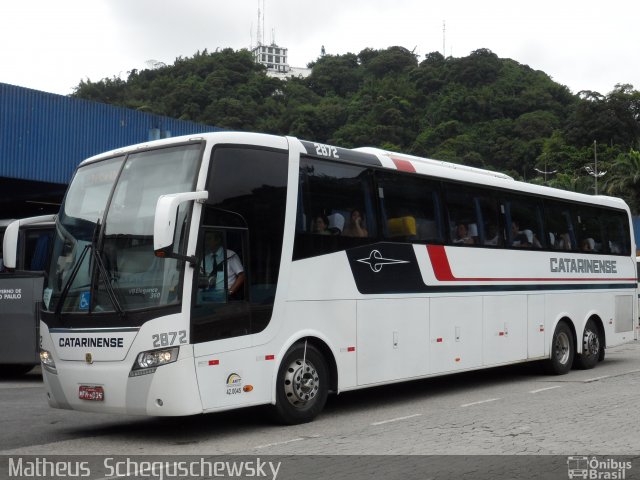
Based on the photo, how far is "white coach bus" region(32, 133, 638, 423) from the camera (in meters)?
8.50

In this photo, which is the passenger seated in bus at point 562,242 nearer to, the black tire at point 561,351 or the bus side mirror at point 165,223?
the black tire at point 561,351

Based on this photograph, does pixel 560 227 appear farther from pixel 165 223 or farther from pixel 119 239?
pixel 165 223

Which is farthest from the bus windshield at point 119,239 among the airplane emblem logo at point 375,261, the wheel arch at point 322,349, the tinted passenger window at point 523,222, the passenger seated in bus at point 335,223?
the tinted passenger window at point 523,222

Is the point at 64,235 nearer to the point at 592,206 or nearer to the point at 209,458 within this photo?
the point at 209,458

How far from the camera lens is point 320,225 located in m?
10.3

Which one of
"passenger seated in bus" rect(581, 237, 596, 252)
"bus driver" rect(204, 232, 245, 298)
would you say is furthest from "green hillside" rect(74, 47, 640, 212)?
"bus driver" rect(204, 232, 245, 298)

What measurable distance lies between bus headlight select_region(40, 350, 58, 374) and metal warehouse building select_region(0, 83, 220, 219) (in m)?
13.7

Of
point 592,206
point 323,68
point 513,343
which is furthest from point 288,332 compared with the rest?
point 323,68

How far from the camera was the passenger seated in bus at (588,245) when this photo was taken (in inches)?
639

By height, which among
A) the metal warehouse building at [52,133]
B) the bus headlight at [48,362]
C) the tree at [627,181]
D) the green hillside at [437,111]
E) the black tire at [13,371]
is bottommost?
the black tire at [13,371]

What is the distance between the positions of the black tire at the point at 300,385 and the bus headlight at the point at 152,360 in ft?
4.90

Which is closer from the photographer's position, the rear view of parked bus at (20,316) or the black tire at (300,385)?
the black tire at (300,385)

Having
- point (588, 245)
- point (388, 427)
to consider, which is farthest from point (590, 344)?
point (388, 427)

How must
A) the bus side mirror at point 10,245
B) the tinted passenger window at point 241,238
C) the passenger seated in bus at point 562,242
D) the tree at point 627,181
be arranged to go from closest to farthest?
the tinted passenger window at point 241,238 → the bus side mirror at point 10,245 → the passenger seated in bus at point 562,242 → the tree at point 627,181
